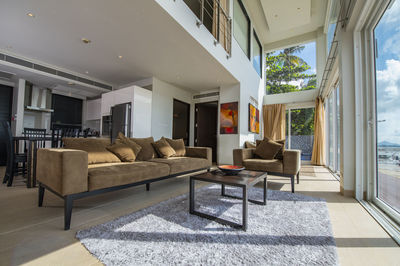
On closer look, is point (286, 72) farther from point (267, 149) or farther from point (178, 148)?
point (178, 148)

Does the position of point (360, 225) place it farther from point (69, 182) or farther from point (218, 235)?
point (69, 182)

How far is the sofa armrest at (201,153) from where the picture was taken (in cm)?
354

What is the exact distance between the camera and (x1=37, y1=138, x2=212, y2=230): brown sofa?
151cm

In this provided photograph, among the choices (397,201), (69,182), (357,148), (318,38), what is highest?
(318,38)

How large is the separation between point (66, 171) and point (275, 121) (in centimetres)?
690

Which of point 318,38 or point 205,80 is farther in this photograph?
point 318,38

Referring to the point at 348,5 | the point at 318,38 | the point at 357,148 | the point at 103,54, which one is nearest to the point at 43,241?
the point at 357,148

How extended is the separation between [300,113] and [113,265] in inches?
294

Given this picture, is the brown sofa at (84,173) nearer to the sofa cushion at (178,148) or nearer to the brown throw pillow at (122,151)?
the brown throw pillow at (122,151)

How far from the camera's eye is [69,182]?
1.52 m

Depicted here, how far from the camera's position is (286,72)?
7.51 m

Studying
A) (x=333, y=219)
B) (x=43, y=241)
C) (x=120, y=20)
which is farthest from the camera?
(x=120, y=20)

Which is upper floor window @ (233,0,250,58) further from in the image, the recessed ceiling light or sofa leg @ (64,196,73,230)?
sofa leg @ (64,196,73,230)

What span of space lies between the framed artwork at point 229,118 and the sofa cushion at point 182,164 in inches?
88.1
